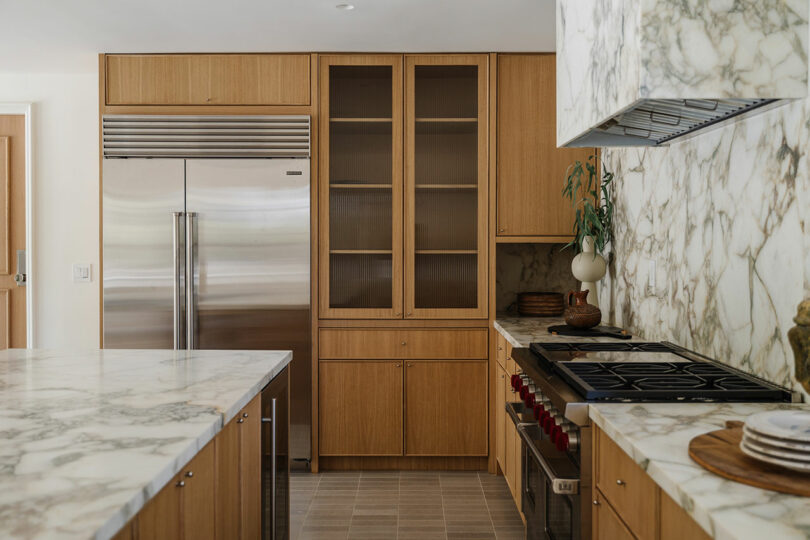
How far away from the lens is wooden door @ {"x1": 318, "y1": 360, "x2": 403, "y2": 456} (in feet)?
12.6

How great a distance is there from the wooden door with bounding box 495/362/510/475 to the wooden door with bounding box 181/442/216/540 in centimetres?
200

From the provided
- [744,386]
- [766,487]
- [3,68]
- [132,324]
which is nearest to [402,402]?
[132,324]

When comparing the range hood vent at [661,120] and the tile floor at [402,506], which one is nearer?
the range hood vent at [661,120]

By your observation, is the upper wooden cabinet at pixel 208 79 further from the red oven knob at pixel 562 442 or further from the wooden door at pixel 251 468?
the red oven knob at pixel 562 442

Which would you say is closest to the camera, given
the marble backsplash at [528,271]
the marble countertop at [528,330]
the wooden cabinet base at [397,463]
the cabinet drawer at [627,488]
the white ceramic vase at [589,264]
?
the cabinet drawer at [627,488]

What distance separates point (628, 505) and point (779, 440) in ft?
1.44

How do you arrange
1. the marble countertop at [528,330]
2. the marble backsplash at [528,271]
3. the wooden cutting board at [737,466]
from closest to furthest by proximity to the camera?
the wooden cutting board at [737,466]
the marble countertop at [528,330]
the marble backsplash at [528,271]

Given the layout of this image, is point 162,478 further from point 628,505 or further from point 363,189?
point 363,189

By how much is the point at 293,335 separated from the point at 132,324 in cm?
91

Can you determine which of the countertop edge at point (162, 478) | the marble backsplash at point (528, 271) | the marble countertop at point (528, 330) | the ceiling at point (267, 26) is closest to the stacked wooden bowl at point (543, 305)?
the marble countertop at point (528, 330)

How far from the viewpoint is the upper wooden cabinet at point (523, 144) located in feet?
12.6

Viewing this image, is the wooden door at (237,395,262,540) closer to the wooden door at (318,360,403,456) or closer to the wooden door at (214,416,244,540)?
the wooden door at (214,416,244,540)

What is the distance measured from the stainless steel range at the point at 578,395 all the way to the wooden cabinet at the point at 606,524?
38 mm

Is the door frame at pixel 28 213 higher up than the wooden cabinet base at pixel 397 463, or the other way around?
the door frame at pixel 28 213
